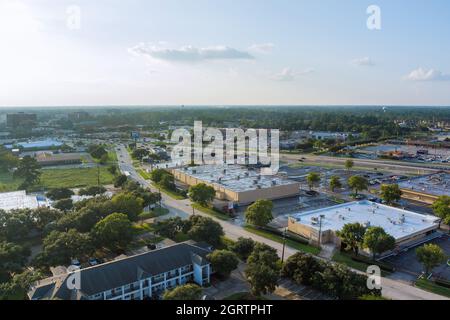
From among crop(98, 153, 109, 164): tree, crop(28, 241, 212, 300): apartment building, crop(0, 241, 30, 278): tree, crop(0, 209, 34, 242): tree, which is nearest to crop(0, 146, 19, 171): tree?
crop(98, 153, 109, 164): tree

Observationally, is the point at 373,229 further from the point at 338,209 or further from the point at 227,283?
the point at 227,283

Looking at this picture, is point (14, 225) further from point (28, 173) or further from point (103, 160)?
point (103, 160)

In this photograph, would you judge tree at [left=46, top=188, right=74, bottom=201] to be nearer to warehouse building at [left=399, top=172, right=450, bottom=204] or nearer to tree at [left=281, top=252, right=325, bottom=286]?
tree at [left=281, top=252, right=325, bottom=286]

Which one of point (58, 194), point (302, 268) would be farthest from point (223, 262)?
point (58, 194)

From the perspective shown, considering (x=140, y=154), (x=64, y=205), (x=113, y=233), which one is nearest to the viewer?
(x=113, y=233)

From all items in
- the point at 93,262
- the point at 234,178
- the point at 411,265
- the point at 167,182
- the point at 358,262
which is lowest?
the point at 411,265

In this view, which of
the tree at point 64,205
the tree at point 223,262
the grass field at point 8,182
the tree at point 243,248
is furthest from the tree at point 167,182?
the tree at point 223,262
